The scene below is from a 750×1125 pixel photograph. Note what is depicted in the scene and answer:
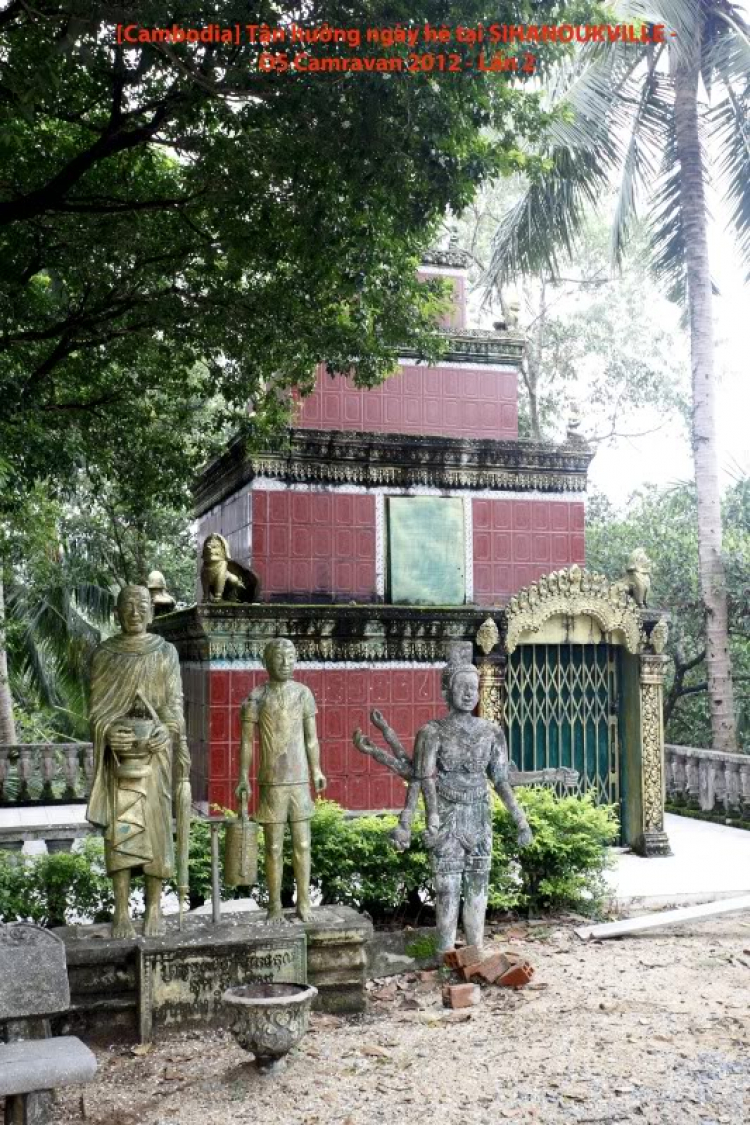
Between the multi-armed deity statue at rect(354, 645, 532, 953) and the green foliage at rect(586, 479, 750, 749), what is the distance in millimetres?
11688

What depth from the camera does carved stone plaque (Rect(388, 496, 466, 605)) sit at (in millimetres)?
14977

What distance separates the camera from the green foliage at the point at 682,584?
19.8 meters

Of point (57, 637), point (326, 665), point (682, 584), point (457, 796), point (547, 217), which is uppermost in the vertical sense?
point (547, 217)

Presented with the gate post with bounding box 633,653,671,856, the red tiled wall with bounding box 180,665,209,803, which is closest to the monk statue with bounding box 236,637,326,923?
the red tiled wall with bounding box 180,665,209,803

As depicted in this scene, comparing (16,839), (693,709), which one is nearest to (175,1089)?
(16,839)

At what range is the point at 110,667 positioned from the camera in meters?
7.57

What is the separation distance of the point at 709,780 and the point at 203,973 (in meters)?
11.5

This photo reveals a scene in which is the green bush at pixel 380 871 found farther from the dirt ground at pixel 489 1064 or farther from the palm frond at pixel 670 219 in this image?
the palm frond at pixel 670 219

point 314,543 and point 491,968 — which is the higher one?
point 314,543

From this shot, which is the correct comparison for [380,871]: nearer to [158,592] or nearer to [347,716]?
[347,716]

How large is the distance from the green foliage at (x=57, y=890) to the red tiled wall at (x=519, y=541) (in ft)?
25.8

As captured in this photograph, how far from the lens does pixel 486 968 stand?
8039 mm

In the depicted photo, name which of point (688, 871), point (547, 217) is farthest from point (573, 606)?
point (547, 217)

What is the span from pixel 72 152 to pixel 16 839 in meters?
7.10
